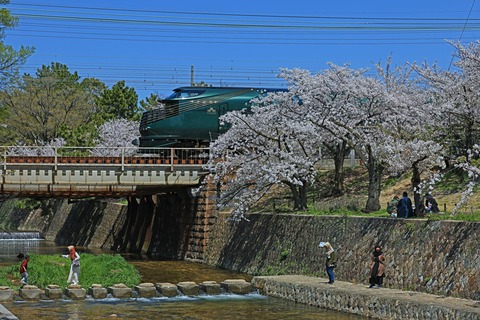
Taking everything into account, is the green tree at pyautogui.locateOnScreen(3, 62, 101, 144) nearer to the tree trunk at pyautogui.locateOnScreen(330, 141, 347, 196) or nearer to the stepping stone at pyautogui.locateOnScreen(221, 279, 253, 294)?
the tree trunk at pyautogui.locateOnScreen(330, 141, 347, 196)

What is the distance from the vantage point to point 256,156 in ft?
115

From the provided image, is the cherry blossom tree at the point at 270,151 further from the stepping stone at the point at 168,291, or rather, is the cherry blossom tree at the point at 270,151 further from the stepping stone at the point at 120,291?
the stepping stone at the point at 120,291

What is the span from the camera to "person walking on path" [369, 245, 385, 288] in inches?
944

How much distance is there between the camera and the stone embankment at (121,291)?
24.9 m

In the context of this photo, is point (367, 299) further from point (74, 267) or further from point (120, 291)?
point (74, 267)

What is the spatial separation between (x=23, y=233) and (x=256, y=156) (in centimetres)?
3138

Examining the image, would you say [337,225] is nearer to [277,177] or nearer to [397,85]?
[277,177]

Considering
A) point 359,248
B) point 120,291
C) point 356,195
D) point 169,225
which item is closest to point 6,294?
point 120,291

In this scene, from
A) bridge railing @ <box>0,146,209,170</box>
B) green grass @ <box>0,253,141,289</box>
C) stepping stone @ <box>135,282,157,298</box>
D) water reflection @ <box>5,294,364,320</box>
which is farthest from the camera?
bridge railing @ <box>0,146,209,170</box>

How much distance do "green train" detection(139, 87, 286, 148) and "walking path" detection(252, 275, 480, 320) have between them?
1712cm

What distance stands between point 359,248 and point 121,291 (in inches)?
308

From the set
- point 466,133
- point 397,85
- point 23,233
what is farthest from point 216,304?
point 23,233

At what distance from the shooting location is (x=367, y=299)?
72.4 ft

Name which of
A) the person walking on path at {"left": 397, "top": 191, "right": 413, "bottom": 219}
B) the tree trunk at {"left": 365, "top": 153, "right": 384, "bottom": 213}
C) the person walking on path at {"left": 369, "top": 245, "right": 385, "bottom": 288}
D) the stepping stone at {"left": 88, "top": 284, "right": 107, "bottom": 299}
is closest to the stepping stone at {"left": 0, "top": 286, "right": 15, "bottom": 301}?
the stepping stone at {"left": 88, "top": 284, "right": 107, "bottom": 299}
